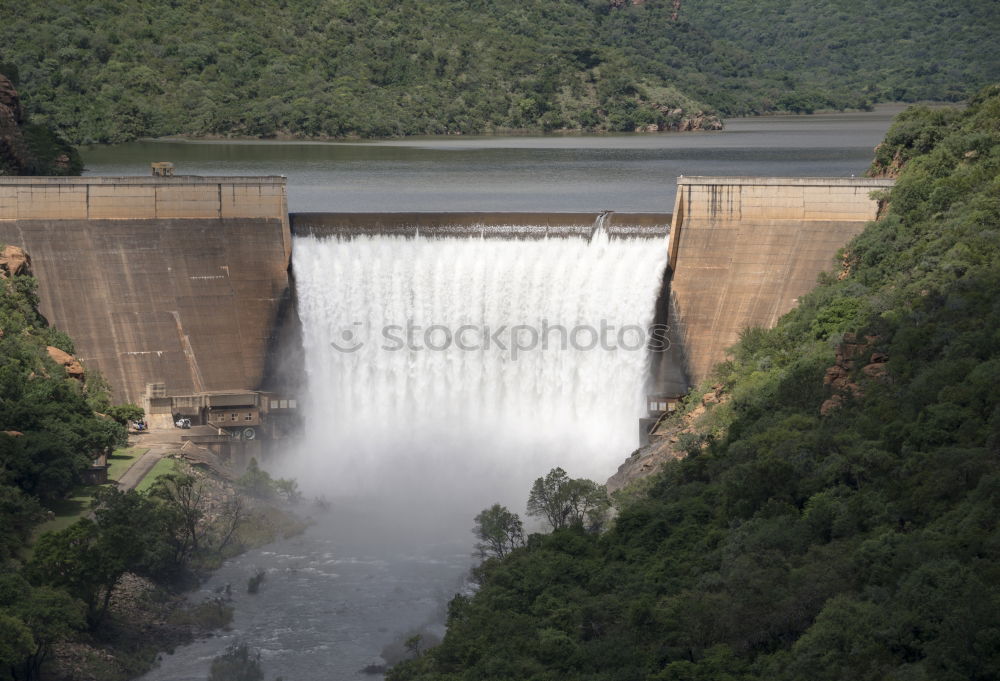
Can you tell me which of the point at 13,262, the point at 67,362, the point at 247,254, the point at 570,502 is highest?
the point at 13,262

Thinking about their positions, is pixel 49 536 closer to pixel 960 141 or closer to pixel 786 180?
pixel 786 180

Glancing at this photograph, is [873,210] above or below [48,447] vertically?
above

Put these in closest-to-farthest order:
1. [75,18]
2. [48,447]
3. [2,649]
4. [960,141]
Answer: [2,649], [48,447], [960,141], [75,18]

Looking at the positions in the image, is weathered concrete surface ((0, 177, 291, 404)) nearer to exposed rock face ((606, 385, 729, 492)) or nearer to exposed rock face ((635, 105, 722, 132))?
exposed rock face ((606, 385, 729, 492))

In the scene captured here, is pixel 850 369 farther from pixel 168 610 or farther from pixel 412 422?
pixel 168 610

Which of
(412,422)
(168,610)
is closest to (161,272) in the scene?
(412,422)

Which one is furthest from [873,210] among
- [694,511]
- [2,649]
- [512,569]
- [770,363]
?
[2,649]

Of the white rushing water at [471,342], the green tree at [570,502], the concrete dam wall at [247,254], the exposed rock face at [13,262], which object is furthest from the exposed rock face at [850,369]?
the exposed rock face at [13,262]

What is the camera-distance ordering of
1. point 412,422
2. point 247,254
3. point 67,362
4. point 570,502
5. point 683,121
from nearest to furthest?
1. point 570,502
2. point 67,362
3. point 247,254
4. point 412,422
5. point 683,121
